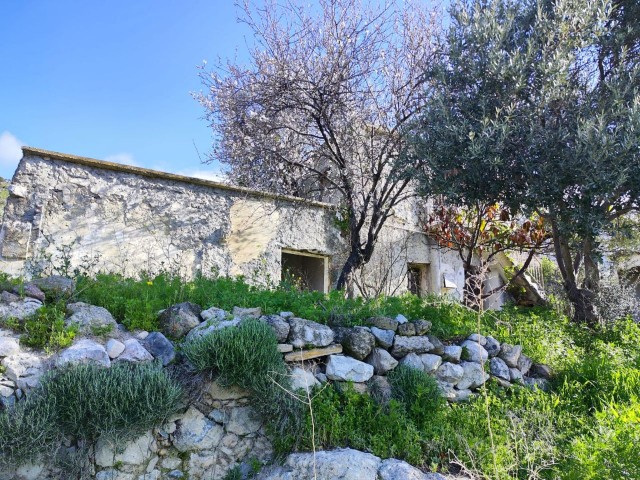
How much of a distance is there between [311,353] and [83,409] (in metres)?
1.81

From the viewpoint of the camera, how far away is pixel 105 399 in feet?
10.4

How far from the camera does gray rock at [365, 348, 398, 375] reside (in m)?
4.39

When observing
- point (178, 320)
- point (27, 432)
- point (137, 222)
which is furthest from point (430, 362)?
point (137, 222)

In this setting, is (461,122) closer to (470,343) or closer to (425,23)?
(470,343)

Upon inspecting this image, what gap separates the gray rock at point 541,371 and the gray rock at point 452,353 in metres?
1.02

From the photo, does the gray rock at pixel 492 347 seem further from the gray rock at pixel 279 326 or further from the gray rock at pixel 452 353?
the gray rock at pixel 279 326

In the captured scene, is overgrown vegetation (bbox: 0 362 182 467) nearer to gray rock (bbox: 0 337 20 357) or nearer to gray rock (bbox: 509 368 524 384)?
gray rock (bbox: 0 337 20 357)

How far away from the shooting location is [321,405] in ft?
12.5

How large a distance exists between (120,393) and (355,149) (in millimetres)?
5909

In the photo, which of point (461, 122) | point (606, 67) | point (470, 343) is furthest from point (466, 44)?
point (470, 343)

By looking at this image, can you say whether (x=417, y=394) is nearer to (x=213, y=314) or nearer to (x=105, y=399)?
(x=213, y=314)

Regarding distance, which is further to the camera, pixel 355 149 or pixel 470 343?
pixel 355 149

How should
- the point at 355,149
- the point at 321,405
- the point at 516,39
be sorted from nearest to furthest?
the point at 321,405
the point at 516,39
the point at 355,149

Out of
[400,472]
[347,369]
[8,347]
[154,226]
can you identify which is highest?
[154,226]
